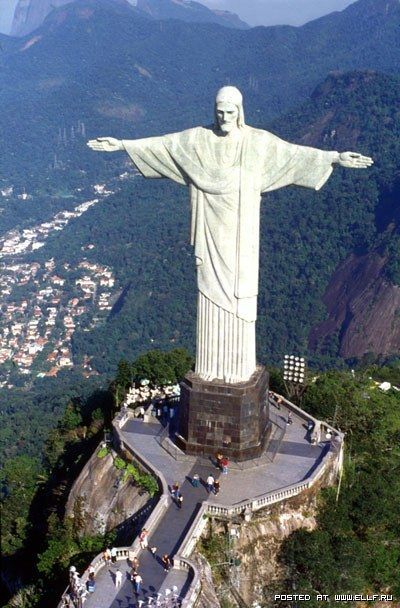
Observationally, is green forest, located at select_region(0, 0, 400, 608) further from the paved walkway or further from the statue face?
the statue face

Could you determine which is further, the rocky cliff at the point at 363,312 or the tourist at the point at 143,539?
the rocky cliff at the point at 363,312

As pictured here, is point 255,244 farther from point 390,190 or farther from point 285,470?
point 390,190

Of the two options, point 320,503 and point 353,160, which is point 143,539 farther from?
point 353,160

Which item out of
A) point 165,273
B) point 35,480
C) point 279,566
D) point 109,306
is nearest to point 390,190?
point 165,273

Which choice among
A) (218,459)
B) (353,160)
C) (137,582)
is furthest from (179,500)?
(353,160)

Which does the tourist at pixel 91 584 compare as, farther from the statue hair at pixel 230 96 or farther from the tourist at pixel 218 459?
the statue hair at pixel 230 96

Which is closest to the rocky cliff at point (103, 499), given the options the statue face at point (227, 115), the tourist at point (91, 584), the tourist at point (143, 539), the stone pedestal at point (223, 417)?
the tourist at point (143, 539)
